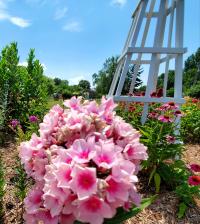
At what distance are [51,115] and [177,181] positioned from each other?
2062 millimetres

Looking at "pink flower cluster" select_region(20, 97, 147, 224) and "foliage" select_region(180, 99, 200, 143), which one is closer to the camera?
"pink flower cluster" select_region(20, 97, 147, 224)

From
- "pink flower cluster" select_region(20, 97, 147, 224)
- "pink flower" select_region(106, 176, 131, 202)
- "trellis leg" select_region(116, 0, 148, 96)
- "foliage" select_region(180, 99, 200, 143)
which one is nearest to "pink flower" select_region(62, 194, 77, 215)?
"pink flower cluster" select_region(20, 97, 147, 224)

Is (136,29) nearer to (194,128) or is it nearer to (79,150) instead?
(194,128)

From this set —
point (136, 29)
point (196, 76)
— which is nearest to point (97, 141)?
point (136, 29)

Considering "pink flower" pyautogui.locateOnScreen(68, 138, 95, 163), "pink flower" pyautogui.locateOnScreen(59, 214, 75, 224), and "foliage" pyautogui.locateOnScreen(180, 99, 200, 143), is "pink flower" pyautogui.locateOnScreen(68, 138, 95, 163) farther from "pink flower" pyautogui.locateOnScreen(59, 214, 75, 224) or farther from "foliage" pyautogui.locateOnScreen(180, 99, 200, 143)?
"foliage" pyautogui.locateOnScreen(180, 99, 200, 143)

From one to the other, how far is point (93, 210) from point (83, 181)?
97mm

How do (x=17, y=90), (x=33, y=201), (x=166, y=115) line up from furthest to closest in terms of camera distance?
(x=17, y=90) < (x=166, y=115) < (x=33, y=201)

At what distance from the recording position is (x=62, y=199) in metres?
0.92

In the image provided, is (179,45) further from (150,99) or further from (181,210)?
(181,210)

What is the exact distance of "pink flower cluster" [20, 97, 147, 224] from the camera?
0.91 metres

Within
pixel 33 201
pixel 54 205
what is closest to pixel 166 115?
pixel 33 201

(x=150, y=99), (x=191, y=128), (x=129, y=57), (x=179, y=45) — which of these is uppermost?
(x=179, y=45)

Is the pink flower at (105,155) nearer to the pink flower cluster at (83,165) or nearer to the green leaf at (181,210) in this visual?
the pink flower cluster at (83,165)

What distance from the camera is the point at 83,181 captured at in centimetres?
90
